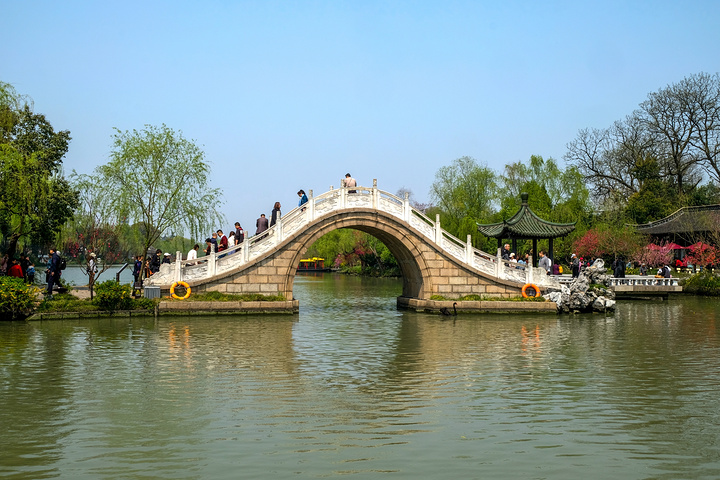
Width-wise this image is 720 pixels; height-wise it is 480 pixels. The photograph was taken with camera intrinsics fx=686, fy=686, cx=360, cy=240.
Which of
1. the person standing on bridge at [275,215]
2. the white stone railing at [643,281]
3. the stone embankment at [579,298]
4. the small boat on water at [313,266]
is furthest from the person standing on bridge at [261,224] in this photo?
the small boat on water at [313,266]

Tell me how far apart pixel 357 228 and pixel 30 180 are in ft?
34.0

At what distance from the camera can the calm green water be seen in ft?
23.0

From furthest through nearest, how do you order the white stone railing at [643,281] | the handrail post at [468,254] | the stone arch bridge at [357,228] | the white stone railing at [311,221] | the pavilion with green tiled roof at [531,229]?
the white stone railing at [643,281] < the pavilion with green tiled roof at [531,229] < the handrail post at [468,254] < the stone arch bridge at [357,228] < the white stone railing at [311,221]

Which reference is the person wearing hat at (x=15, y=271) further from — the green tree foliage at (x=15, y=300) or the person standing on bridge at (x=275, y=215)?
the person standing on bridge at (x=275, y=215)

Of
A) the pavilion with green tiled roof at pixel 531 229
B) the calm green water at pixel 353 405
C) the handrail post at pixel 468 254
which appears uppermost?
the pavilion with green tiled roof at pixel 531 229

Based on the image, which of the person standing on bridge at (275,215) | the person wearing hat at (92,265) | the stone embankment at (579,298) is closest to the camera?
the person wearing hat at (92,265)

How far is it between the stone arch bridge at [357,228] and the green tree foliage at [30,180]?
4.91 m

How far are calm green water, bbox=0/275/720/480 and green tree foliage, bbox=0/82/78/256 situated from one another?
627cm

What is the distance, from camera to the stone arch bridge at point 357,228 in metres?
21.2

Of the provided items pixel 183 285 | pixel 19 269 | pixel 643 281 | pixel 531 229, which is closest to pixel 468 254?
pixel 531 229

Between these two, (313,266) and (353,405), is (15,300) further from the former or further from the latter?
(313,266)

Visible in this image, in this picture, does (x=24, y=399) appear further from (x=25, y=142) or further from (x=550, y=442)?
(x=25, y=142)

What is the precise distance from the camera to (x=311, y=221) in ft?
72.3

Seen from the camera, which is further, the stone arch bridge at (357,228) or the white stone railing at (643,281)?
the white stone railing at (643,281)
